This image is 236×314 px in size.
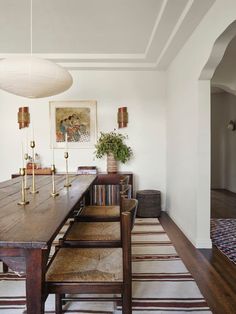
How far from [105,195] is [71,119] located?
1.50m

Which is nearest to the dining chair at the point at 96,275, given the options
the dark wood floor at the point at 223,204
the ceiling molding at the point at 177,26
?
the ceiling molding at the point at 177,26

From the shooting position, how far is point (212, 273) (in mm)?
2398

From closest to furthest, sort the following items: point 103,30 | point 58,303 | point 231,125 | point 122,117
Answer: point 58,303, point 103,30, point 122,117, point 231,125

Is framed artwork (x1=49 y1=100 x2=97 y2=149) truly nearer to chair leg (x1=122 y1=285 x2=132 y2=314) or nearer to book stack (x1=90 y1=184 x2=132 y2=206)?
book stack (x1=90 y1=184 x2=132 y2=206)

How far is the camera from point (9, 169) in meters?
4.71

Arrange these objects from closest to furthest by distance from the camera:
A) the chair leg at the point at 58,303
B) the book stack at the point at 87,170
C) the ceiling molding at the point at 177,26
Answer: the chair leg at the point at 58,303
the ceiling molding at the point at 177,26
the book stack at the point at 87,170

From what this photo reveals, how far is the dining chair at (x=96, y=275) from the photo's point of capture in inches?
52.6

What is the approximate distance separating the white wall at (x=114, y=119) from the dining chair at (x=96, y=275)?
10.8 ft

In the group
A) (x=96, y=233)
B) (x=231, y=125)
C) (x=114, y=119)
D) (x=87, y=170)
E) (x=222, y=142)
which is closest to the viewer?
(x=96, y=233)

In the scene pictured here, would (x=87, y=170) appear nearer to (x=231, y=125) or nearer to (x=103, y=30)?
(x=103, y=30)

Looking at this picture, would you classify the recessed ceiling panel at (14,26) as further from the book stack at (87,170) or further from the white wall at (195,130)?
the book stack at (87,170)

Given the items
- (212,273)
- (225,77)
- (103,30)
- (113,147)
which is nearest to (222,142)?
(225,77)

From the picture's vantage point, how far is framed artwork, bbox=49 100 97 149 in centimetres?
468

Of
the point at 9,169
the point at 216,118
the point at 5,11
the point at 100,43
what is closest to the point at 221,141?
the point at 216,118
